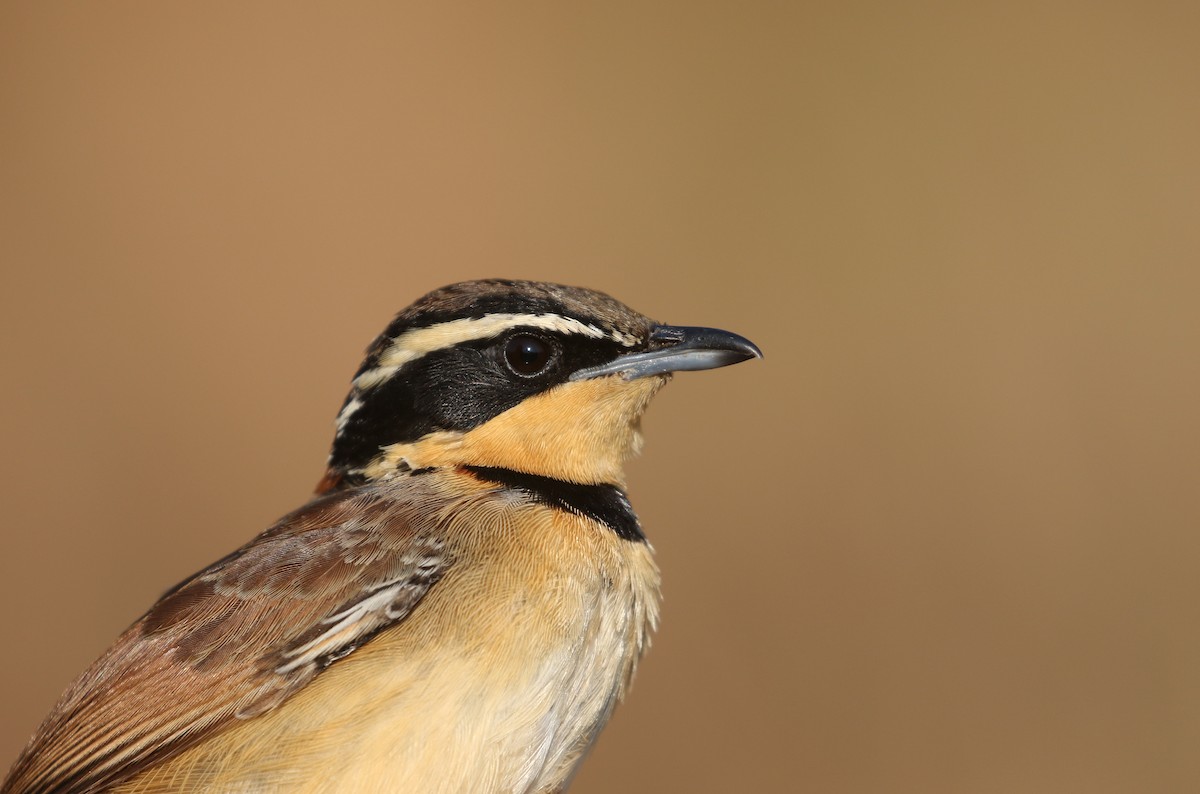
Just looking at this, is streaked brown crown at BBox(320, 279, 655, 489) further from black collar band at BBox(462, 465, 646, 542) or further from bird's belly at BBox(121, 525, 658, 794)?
bird's belly at BBox(121, 525, 658, 794)

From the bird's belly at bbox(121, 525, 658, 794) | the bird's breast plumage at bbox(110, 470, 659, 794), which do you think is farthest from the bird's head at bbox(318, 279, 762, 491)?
the bird's belly at bbox(121, 525, 658, 794)

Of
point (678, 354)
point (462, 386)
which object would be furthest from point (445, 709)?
point (678, 354)

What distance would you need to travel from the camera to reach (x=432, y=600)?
4.37m

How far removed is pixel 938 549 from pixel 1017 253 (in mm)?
3077

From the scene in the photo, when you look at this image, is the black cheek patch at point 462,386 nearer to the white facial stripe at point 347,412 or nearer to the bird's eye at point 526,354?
the bird's eye at point 526,354

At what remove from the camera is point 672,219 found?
12.0 meters

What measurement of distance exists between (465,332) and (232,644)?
5.03 feet

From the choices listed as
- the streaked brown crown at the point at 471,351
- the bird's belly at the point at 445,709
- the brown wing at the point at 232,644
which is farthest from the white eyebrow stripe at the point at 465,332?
the bird's belly at the point at 445,709

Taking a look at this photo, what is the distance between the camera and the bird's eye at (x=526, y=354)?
5098 millimetres

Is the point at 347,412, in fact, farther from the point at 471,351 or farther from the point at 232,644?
the point at 232,644

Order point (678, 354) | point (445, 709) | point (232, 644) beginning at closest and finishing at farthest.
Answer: point (445, 709) → point (232, 644) → point (678, 354)

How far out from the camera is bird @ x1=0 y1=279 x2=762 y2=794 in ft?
13.6

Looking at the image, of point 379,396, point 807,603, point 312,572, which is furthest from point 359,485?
point 807,603

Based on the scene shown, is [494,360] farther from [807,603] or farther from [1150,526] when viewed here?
[1150,526]
